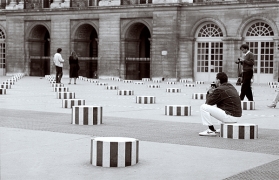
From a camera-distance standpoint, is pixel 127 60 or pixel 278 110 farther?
pixel 127 60

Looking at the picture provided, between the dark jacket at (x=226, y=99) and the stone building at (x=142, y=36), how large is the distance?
1209 inches

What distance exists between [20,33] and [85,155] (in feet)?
156

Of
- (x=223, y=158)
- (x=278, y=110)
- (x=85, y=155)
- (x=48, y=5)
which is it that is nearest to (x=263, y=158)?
(x=223, y=158)

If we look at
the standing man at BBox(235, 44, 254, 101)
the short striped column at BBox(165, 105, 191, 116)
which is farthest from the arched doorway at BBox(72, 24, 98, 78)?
the short striped column at BBox(165, 105, 191, 116)

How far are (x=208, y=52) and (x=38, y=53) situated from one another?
16943 mm

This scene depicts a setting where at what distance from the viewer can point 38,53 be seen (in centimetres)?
5628

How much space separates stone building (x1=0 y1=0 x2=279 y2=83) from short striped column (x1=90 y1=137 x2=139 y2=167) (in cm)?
3509

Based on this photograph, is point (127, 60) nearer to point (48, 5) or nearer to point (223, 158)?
point (48, 5)

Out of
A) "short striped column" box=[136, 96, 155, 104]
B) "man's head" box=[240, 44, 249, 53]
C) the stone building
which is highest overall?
the stone building

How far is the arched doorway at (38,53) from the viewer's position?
183ft

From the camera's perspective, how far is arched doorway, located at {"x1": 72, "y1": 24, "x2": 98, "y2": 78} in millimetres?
52719

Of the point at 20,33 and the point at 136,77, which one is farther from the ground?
the point at 20,33

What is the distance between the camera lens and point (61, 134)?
12406mm

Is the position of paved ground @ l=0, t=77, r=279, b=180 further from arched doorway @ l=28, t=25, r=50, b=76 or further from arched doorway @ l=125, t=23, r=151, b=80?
arched doorway @ l=28, t=25, r=50, b=76
